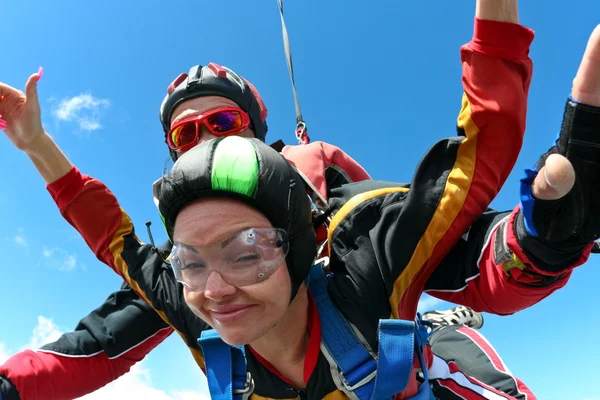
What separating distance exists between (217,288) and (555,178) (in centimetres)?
88

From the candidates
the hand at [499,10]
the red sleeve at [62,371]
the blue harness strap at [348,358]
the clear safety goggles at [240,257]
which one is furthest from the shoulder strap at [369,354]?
the red sleeve at [62,371]

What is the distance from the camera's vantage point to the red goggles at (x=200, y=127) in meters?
2.06

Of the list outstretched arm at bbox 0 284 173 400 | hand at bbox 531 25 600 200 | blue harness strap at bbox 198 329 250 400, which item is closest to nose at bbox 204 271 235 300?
blue harness strap at bbox 198 329 250 400

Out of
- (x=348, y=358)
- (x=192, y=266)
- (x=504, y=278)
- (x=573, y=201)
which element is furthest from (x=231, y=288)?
(x=573, y=201)

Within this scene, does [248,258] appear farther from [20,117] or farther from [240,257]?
[20,117]

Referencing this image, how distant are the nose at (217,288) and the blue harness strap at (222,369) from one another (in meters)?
0.37

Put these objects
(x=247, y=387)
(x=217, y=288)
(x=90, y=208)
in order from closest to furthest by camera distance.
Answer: (x=217, y=288) < (x=247, y=387) < (x=90, y=208)

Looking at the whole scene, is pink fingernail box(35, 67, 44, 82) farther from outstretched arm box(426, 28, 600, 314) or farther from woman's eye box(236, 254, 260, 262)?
outstretched arm box(426, 28, 600, 314)

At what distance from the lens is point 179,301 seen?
175cm

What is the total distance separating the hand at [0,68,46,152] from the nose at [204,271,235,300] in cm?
122

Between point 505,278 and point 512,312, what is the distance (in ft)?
0.73

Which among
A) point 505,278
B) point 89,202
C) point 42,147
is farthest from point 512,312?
point 42,147

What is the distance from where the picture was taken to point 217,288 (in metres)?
1.20

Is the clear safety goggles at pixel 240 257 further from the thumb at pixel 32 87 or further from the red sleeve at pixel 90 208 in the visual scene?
→ the thumb at pixel 32 87
